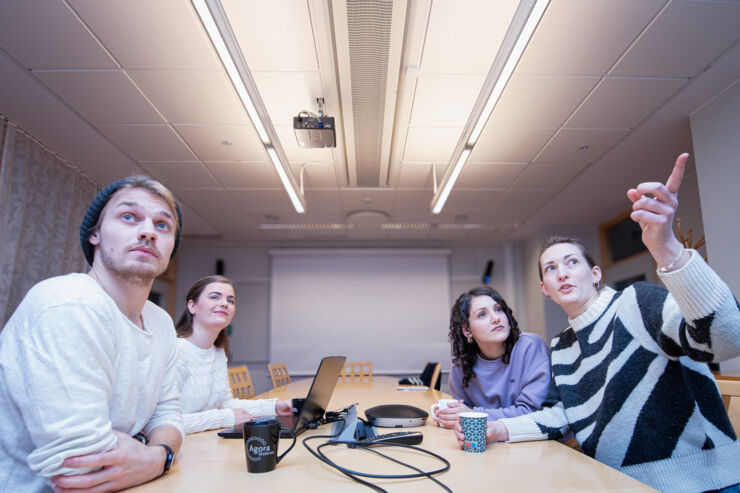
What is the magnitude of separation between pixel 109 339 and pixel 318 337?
649cm

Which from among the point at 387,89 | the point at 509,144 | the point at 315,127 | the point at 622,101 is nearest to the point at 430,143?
the point at 509,144

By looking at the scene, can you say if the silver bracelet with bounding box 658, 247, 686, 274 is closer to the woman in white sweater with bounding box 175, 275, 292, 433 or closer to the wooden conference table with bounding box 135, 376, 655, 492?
the wooden conference table with bounding box 135, 376, 655, 492

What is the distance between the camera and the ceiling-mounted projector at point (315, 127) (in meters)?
3.26

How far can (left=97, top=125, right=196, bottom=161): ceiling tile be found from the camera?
142 inches

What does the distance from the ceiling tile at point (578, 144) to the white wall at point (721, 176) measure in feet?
1.86

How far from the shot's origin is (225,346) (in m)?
2.43

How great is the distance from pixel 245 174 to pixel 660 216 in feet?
13.3

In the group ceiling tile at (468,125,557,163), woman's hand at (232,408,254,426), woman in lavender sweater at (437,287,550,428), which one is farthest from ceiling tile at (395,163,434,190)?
woman's hand at (232,408,254,426)

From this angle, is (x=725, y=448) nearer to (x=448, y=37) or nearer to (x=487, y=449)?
(x=487, y=449)

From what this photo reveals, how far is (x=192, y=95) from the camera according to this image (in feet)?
10.3

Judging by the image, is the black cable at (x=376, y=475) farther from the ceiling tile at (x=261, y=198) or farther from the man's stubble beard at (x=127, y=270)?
the ceiling tile at (x=261, y=198)

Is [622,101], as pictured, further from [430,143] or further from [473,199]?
[473,199]

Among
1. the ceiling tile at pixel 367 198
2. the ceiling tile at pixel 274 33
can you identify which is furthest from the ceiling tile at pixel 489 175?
the ceiling tile at pixel 274 33

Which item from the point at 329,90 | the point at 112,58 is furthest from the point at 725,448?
the point at 112,58
